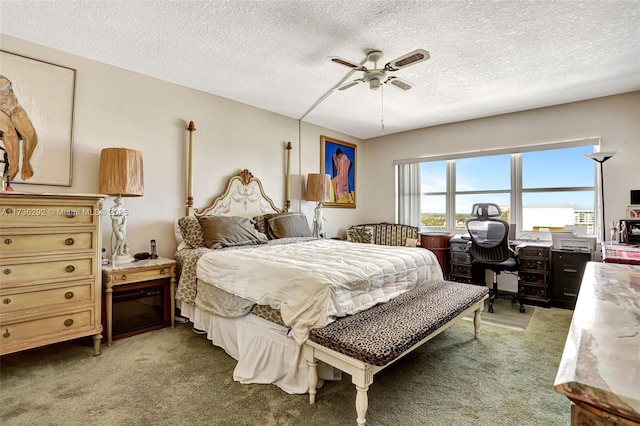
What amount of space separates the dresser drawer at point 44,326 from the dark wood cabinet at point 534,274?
14.9 ft

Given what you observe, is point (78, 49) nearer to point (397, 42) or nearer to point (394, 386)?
point (397, 42)

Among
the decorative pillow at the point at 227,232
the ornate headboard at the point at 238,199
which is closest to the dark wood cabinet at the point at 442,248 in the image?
the ornate headboard at the point at 238,199

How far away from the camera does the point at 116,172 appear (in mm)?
2701

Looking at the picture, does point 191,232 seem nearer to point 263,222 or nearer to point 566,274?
point 263,222

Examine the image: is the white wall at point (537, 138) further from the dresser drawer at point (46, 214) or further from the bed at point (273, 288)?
the dresser drawer at point (46, 214)

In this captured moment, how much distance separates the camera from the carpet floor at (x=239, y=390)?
67.2 inches

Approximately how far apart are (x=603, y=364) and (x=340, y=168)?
16.9 feet

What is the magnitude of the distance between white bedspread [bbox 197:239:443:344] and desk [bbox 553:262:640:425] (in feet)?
4.18

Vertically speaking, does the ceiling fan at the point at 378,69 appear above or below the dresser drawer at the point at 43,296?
above

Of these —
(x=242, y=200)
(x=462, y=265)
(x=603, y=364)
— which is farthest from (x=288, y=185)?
(x=603, y=364)

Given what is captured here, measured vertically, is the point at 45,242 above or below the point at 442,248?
above

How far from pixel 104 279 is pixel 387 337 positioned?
7.85ft

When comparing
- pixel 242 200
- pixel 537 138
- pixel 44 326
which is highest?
pixel 537 138

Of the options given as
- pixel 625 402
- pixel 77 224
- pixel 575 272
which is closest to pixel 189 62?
pixel 77 224
